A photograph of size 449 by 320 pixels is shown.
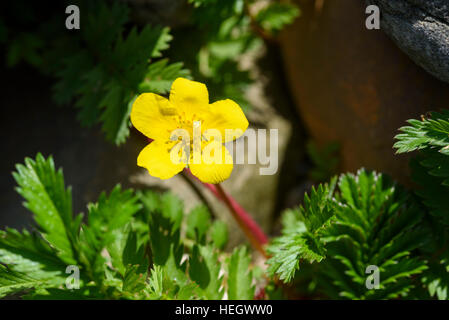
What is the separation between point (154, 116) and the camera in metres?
1.74

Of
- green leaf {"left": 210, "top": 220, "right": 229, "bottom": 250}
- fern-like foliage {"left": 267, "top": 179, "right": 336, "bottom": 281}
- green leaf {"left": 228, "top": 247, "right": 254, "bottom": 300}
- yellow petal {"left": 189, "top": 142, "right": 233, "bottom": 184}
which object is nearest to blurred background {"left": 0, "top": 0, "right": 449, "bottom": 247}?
green leaf {"left": 210, "top": 220, "right": 229, "bottom": 250}

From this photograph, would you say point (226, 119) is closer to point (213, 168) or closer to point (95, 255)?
point (213, 168)

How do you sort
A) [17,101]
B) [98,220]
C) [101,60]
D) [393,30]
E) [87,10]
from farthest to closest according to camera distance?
[17,101] → [87,10] → [101,60] → [98,220] → [393,30]

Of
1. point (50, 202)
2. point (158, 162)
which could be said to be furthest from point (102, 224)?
point (158, 162)

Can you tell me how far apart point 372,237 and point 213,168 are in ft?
2.80

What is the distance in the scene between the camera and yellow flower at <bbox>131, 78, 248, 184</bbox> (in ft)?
5.49

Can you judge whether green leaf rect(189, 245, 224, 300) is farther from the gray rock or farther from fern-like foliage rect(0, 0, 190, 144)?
the gray rock

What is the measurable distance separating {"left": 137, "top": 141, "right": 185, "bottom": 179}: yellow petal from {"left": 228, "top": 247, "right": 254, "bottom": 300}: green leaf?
2.13ft

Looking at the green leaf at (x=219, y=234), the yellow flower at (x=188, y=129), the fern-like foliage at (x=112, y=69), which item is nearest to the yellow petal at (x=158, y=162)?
the yellow flower at (x=188, y=129)
